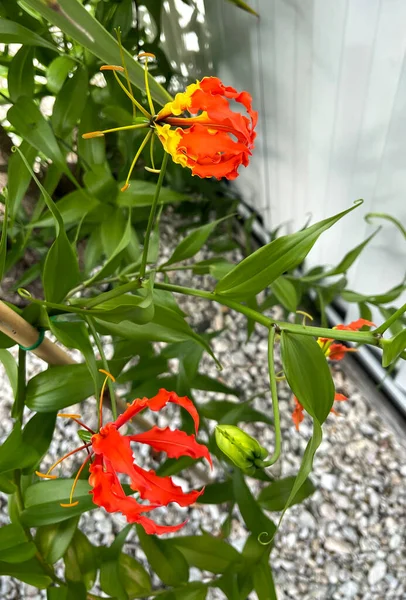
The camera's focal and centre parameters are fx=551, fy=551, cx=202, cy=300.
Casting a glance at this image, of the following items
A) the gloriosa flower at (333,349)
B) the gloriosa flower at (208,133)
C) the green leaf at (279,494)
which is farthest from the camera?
the green leaf at (279,494)

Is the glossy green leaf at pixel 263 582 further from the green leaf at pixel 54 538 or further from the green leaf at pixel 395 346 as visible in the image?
the green leaf at pixel 395 346

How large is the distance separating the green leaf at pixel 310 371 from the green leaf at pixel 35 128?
21.1 inches

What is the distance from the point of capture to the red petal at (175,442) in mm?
541

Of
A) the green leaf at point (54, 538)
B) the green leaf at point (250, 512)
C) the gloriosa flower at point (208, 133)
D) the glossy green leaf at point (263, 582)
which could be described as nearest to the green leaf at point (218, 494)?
the green leaf at point (250, 512)

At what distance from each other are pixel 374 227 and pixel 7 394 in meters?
Answer: 1.15

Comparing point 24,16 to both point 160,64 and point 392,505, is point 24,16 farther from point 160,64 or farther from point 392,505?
point 392,505

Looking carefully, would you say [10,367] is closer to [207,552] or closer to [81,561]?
[81,561]

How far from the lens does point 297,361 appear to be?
554 millimetres

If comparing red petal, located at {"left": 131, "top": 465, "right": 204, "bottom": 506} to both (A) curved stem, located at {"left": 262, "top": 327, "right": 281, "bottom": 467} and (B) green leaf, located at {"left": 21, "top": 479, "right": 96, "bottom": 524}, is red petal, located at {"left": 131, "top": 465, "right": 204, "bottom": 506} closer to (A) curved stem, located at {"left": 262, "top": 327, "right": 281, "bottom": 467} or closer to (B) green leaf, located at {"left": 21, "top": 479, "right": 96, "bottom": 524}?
(A) curved stem, located at {"left": 262, "top": 327, "right": 281, "bottom": 467}

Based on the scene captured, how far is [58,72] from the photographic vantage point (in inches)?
39.7

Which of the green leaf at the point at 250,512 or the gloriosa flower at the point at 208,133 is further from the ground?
the gloriosa flower at the point at 208,133

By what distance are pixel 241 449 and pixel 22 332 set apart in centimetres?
31

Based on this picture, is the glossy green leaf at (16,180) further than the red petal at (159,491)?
Yes

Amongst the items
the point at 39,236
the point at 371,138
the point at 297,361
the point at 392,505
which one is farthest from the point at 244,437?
the point at 392,505
